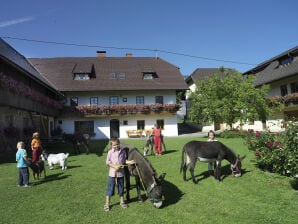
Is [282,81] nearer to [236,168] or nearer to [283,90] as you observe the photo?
[283,90]

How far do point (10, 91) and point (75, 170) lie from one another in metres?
7.32

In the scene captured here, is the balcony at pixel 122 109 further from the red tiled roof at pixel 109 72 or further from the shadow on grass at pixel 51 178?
the shadow on grass at pixel 51 178

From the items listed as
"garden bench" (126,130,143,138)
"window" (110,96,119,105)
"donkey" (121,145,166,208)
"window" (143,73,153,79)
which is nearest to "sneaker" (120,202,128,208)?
"donkey" (121,145,166,208)

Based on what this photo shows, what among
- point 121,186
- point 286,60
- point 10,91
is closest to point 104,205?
point 121,186

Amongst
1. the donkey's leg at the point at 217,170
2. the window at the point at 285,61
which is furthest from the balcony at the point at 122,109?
the donkey's leg at the point at 217,170

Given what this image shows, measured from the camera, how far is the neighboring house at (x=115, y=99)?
3381cm

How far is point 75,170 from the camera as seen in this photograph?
12.1 meters

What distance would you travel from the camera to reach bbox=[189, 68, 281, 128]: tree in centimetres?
2659

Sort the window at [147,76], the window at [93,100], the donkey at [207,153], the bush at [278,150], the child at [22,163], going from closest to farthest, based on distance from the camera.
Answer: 1. the bush at [278,150]
2. the child at [22,163]
3. the donkey at [207,153]
4. the window at [93,100]
5. the window at [147,76]

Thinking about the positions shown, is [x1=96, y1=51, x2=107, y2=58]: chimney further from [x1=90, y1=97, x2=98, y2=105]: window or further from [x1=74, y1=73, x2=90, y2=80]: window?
[x1=90, y1=97, x2=98, y2=105]: window

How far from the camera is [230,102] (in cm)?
2692

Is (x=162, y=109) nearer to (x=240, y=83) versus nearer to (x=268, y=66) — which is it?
(x=240, y=83)

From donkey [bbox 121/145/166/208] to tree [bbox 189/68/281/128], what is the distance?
65.3ft

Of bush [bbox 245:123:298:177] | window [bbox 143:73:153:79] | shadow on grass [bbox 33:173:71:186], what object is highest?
window [bbox 143:73:153:79]
